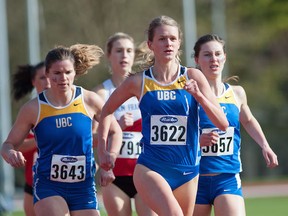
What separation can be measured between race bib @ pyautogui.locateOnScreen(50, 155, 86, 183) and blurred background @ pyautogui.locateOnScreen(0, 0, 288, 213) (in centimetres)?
1745

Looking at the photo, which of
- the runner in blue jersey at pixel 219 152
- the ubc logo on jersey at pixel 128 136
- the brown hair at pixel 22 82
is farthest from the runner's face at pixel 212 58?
the brown hair at pixel 22 82

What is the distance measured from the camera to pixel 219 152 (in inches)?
306

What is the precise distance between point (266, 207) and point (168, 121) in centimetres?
1041

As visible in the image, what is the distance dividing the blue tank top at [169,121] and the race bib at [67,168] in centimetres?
62

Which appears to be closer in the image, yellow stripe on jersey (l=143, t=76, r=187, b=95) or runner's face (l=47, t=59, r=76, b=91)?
yellow stripe on jersey (l=143, t=76, r=187, b=95)

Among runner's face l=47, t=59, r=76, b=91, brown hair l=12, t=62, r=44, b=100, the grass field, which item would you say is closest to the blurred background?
the grass field

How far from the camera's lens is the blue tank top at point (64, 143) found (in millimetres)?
7430

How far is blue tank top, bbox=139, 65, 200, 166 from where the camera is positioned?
7031 millimetres

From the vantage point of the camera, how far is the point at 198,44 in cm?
801

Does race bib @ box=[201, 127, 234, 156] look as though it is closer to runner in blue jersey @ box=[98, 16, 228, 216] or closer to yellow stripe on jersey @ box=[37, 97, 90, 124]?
runner in blue jersey @ box=[98, 16, 228, 216]

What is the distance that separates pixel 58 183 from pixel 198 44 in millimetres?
1726

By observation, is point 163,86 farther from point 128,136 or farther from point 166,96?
point 128,136

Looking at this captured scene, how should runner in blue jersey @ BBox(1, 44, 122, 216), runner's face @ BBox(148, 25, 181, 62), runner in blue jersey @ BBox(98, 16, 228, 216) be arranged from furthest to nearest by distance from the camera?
runner in blue jersey @ BBox(1, 44, 122, 216) < runner's face @ BBox(148, 25, 181, 62) < runner in blue jersey @ BBox(98, 16, 228, 216)

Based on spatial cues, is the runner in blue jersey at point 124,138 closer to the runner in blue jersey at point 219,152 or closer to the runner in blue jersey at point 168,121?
the runner in blue jersey at point 219,152
